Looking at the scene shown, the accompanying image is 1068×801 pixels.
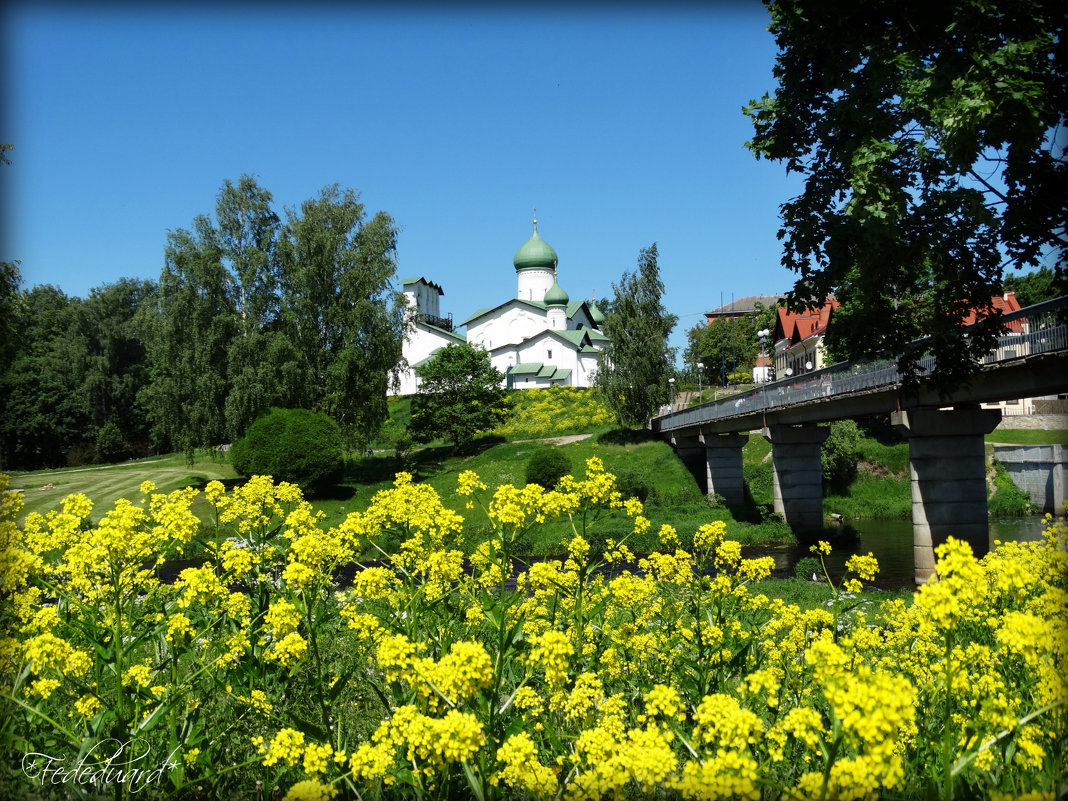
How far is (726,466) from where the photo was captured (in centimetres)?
4216

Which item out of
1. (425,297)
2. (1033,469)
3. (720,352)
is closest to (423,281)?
(425,297)

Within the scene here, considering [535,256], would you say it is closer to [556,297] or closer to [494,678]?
[556,297]

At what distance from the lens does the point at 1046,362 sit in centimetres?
1675

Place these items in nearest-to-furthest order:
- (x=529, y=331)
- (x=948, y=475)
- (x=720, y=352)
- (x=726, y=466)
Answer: (x=948, y=475) → (x=726, y=466) → (x=720, y=352) → (x=529, y=331)

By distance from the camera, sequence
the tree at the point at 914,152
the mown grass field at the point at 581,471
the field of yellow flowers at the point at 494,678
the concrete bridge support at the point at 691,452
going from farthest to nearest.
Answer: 1. the concrete bridge support at the point at 691,452
2. the mown grass field at the point at 581,471
3. the tree at the point at 914,152
4. the field of yellow flowers at the point at 494,678

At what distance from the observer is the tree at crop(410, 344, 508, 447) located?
54500mm

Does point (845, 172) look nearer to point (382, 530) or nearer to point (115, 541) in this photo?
point (382, 530)

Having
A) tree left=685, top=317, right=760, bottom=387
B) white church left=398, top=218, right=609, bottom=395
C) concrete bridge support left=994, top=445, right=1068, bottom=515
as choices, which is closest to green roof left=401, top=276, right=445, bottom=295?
white church left=398, top=218, right=609, bottom=395

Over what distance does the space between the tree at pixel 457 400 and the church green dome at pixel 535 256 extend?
147 ft

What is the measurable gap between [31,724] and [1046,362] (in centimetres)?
1940

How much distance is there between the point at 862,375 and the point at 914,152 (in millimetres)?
15580

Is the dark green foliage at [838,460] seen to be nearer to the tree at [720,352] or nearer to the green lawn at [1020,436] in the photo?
the green lawn at [1020,436]

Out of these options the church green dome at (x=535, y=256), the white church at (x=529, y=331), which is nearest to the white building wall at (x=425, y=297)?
the white church at (x=529, y=331)

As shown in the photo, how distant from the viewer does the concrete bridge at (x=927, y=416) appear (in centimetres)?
1688
